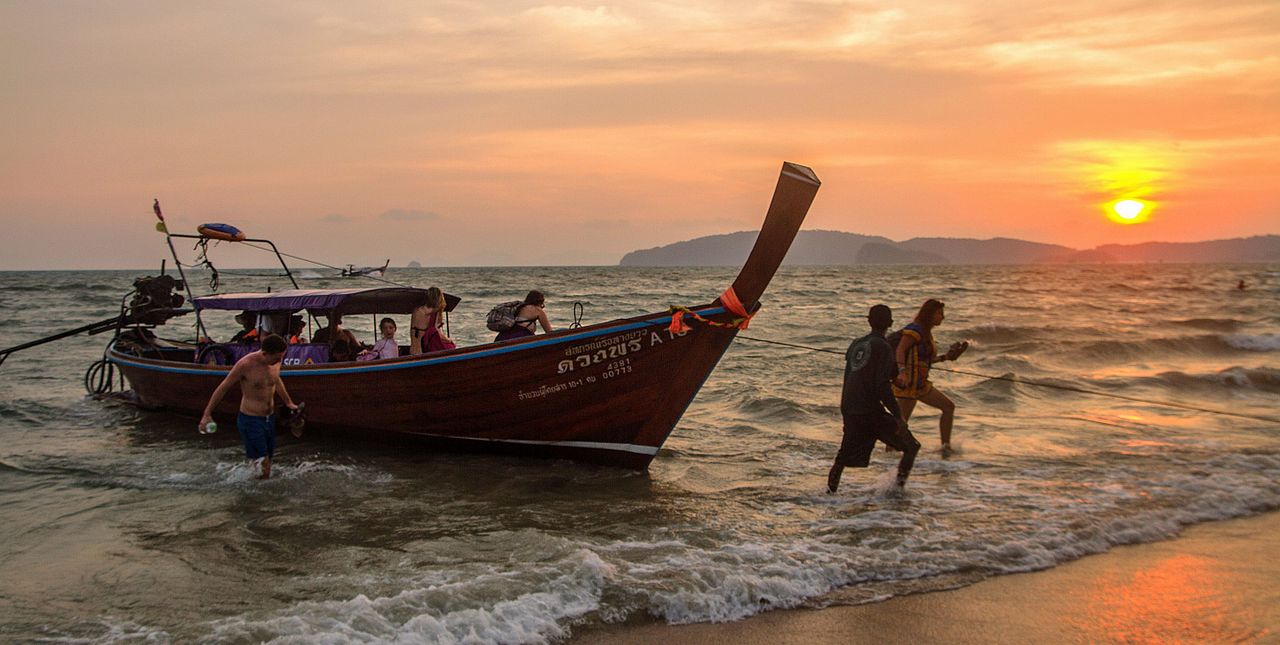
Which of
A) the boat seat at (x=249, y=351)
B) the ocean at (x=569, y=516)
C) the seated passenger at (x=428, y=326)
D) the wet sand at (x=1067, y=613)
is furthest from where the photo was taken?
the boat seat at (x=249, y=351)

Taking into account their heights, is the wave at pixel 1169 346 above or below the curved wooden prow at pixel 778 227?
below

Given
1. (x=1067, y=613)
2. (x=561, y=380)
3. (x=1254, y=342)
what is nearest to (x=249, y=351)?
(x=561, y=380)

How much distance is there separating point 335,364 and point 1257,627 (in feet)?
30.4

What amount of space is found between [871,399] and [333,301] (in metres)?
7.11

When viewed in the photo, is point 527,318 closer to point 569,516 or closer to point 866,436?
point 569,516

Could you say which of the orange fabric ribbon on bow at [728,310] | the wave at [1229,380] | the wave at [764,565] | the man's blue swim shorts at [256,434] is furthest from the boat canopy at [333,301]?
the wave at [1229,380]

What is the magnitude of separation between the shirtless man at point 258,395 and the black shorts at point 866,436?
215 inches

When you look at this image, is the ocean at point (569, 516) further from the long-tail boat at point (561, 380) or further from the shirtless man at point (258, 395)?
the shirtless man at point (258, 395)

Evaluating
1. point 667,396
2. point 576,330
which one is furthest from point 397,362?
point 667,396

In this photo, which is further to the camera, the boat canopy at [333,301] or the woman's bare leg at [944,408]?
the boat canopy at [333,301]

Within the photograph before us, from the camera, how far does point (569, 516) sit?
8336 millimetres

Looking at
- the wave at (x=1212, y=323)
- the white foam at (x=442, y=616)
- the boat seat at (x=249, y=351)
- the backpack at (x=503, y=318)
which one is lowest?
the white foam at (x=442, y=616)

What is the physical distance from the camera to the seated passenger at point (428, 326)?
11.1 meters

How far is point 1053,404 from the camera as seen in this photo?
49.2 feet
